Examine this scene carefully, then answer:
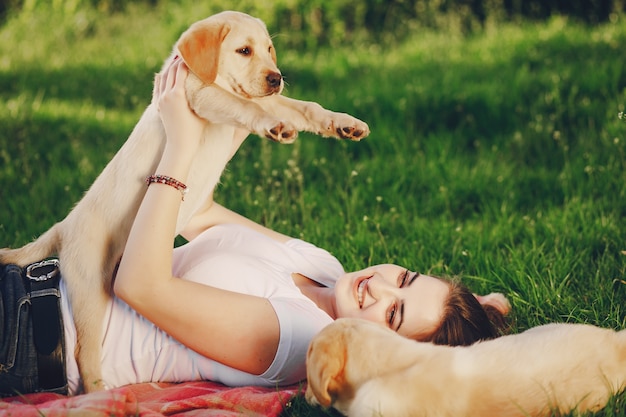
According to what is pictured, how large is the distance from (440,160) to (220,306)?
244cm

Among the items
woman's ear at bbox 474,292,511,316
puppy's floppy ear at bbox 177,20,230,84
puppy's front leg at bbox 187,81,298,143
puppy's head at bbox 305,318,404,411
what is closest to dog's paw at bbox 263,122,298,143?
puppy's front leg at bbox 187,81,298,143

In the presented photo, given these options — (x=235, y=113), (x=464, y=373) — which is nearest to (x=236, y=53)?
(x=235, y=113)

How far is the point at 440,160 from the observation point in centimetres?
441

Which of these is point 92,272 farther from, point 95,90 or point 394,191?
point 95,90

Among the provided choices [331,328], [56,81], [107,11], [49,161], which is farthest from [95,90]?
[331,328]

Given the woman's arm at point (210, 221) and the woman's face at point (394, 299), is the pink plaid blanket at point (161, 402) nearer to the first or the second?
the woman's face at point (394, 299)

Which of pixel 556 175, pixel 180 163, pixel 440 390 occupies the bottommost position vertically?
pixel 556 175

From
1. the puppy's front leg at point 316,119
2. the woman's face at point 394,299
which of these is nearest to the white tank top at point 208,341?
the woman's face at point 394,299

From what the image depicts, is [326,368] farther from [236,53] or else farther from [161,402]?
[236,53]

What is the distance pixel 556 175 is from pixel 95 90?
428 cm

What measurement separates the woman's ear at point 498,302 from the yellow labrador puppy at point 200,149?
779 mm

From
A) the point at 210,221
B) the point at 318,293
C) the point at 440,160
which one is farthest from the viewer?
the point at 440,160

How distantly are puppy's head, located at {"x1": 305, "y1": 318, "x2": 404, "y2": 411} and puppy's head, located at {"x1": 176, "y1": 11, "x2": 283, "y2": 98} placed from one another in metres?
1.04

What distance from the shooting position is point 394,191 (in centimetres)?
410
